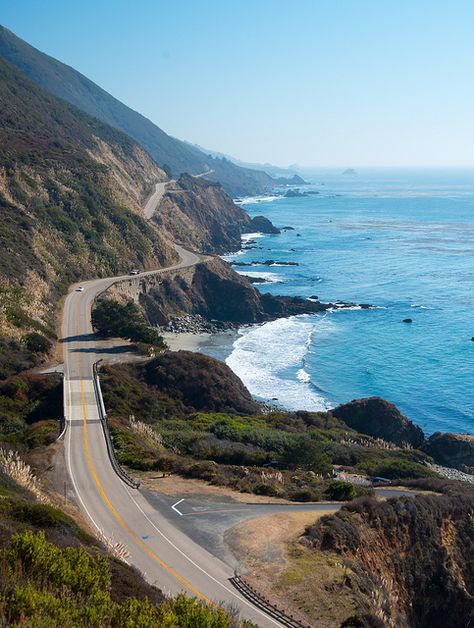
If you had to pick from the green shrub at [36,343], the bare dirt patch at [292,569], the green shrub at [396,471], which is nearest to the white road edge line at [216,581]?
the bare dirt patch at [292,569]

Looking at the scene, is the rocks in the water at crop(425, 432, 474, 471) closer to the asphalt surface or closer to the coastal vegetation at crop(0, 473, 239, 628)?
the asphalt surface

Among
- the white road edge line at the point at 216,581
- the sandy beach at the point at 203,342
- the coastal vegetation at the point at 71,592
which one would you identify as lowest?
the sandy beach at the point at 203,342

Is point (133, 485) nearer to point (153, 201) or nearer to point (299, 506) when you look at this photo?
point (299, 506)

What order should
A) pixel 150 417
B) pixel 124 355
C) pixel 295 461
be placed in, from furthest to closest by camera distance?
pixel 124 355 < pixel 150 417 < pixel 295 461

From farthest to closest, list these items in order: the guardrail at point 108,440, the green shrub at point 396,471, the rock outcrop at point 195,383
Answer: the rock outcrop at point 195,383 < the green shrub at point 396,471 < the guardrail at point 108,440

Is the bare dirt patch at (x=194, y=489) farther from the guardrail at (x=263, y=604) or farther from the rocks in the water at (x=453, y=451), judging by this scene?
the rocks in the water at (x=453, y=451)

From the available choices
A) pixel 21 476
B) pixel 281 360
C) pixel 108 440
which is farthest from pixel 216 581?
pixel 281 360

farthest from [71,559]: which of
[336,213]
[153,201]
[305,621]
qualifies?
[336,213]
